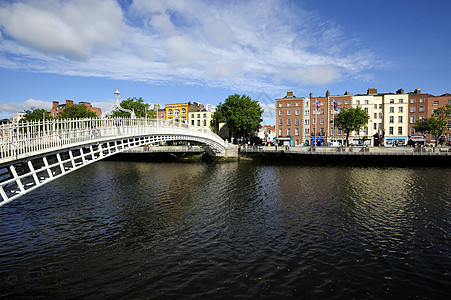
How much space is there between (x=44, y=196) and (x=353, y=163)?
45.3 metres

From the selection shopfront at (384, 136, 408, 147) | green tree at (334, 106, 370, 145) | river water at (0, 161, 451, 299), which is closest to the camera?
river water at (0, 161, 451, 299)

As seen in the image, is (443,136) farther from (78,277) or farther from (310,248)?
(78,277)

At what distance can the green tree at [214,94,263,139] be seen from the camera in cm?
6900

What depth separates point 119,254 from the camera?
1105 centimetres

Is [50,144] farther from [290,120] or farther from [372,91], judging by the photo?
[372,91]

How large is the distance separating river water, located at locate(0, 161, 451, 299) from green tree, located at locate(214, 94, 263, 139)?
48.4 metres

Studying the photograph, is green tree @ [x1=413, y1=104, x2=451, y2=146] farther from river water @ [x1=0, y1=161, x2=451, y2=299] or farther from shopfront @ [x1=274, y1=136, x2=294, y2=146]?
river water @ [x1=0, y1=161, x2=451, y2=299]

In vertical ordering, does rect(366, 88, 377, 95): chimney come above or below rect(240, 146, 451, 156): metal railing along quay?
above

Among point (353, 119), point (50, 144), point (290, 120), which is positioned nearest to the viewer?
point (50, 144)

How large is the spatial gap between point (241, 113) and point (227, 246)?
59786 mm

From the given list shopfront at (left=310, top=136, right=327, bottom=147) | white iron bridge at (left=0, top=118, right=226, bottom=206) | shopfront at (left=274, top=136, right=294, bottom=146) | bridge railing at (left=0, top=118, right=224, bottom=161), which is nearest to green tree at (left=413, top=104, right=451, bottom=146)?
shopfront at (left=310, top=136, right=327, bottom=147)

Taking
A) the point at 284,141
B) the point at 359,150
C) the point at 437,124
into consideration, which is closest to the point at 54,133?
the point at 359,150

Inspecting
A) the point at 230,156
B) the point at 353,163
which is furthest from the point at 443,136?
the point at 230,156

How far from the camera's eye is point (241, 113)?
69625 millimetres
